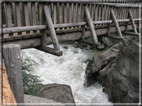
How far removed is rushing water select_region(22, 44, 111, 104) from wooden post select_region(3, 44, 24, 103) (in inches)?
183

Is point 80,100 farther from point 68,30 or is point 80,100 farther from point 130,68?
point 68,30

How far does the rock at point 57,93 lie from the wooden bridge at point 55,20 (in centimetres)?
181

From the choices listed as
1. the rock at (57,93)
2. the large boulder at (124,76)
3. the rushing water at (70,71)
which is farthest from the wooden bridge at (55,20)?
the rushing water at (70,71)

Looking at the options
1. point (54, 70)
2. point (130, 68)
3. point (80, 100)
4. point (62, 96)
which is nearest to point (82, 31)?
point (62, 96)

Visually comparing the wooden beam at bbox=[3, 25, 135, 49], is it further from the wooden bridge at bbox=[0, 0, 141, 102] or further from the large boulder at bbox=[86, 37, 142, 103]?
the large boulder at bbox=[86, 37, 142, 103]

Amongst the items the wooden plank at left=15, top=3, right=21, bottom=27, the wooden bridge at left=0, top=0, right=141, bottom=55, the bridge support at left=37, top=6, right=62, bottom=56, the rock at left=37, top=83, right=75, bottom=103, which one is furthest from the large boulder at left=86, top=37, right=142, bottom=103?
the wooden plank at left=15, top=3, right=21, bottom=27

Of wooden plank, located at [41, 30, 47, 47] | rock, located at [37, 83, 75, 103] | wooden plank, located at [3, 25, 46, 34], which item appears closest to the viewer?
wooden plank, located at [3, 25, 46, 34]

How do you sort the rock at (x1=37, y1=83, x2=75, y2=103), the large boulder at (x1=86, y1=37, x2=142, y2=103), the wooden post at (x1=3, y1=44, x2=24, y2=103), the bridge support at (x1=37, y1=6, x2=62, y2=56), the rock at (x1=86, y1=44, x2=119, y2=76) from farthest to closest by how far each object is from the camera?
the rock at (x1=86, y1=44, x2=119, y2=76), the large boulder at (x1=86, y1=37, x2=142, y2=103), the rock at (x1=37, y1=83, x2=75, y2=103), the bridge support at (x1=37, y1=6, x2=62, y2=56), the wooden post at (x1=3, y1=44, x2=24, y2=103)

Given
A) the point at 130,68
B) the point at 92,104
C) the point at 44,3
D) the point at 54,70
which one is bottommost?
the point at 92,104

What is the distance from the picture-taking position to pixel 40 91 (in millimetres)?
5488

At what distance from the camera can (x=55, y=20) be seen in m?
4.25

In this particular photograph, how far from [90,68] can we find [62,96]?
130 inches

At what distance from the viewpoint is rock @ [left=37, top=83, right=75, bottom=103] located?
5.23m

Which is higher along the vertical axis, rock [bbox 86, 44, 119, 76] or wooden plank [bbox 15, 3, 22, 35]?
wooden plank [bbox 15, 3, 22, 35]
